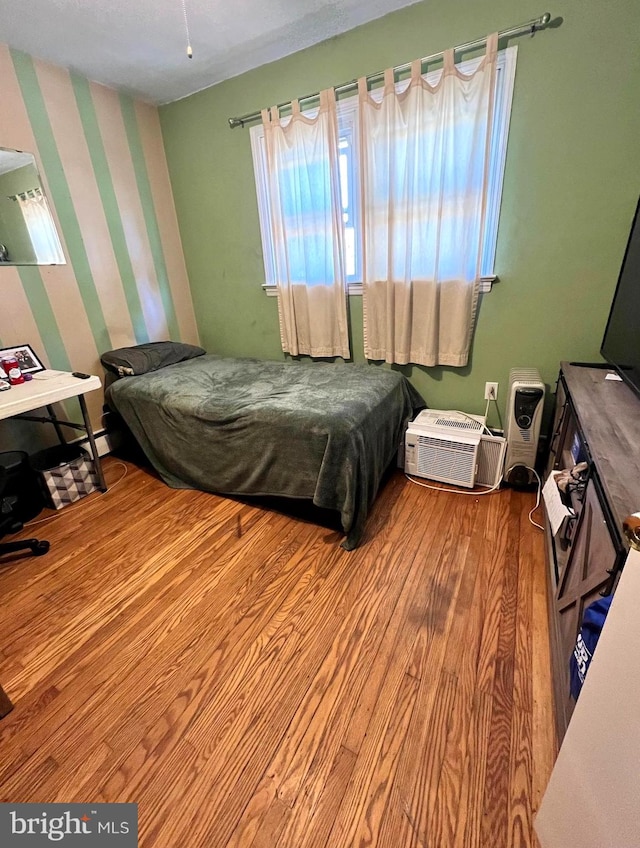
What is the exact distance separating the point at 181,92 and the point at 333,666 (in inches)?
147

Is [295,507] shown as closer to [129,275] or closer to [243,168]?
[129,275]

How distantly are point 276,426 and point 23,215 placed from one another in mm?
2162

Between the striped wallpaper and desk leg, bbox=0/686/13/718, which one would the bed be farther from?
desk leg, bbox=0/686/13/718

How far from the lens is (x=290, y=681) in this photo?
123 centimetres

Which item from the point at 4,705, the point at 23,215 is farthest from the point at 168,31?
the point at 4,705

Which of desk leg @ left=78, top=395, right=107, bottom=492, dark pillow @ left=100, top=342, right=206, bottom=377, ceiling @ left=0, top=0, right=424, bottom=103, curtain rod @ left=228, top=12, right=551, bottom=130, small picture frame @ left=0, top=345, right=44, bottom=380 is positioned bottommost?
desk leg @ left=78, top=395, right=107, bottom=492

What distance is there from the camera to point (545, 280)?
2.03 meters

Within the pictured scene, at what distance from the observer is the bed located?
1.76 meters

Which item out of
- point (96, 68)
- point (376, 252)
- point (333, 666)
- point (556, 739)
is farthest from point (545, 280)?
point (96, 68)

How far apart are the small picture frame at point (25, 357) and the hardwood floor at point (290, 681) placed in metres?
1.11

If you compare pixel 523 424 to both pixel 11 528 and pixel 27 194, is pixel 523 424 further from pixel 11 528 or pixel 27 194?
pixel 27 194

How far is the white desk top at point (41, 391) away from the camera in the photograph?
1.80 metres

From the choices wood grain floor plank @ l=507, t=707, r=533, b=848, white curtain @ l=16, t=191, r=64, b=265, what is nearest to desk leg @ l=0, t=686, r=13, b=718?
wood grain floor plank @ l=507, t=707, r=533, b=848

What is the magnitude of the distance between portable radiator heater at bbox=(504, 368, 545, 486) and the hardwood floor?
288 millimetres
